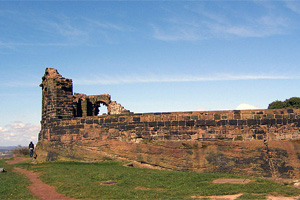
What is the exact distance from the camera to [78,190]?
32.3ft

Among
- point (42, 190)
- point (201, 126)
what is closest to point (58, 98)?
point (201, 126)

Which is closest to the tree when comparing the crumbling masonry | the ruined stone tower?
the crumbling masonry

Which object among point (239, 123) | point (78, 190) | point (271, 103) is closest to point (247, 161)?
point (239, 123)

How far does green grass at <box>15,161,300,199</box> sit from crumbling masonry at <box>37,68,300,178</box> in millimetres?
2314

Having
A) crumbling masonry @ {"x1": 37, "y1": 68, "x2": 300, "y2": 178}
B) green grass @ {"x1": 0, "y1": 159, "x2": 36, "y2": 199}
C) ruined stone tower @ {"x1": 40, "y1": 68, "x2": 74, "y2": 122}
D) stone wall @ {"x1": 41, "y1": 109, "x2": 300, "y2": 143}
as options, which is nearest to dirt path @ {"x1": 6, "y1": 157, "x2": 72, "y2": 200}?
green grass @ {"x1": 0, "y1": 159, "x2": 36, "y2": 199}

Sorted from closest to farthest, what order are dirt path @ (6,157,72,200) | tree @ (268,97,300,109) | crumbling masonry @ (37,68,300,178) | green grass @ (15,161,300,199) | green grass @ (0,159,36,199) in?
green grass @ (15,161,300,199) < dirt path @ (6,157,72,200) < green grass @ (0,159,36,199) < crumbling masonry @ (37,68,300,178) < tree @ (268,97,300,109)

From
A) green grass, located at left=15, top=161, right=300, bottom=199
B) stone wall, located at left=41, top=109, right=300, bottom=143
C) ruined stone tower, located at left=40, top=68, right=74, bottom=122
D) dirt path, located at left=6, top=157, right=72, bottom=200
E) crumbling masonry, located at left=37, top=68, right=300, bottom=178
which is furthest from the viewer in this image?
ruined stone tower, located at left=40, top=68, right=74, bottom=122

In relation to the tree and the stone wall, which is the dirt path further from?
the tree

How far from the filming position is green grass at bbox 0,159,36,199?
9.65m

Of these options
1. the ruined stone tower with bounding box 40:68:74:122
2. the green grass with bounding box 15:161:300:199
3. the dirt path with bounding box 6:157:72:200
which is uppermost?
the ruined stone tower with bounding box 40:68:74:122

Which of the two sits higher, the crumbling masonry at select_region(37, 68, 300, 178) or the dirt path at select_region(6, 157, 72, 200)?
the crumbling masonry at select_region(37, 68, 300, 178)

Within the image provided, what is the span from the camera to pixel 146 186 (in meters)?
10.4

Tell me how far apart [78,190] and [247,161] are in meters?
6.95

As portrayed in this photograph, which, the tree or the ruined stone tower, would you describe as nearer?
the ruined stone tower
